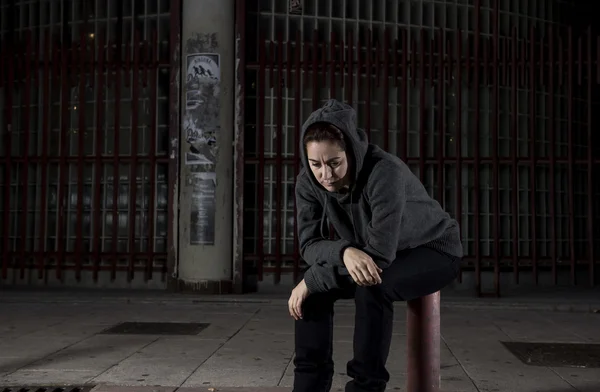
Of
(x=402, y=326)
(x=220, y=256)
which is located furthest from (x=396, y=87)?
(x=402, y=326)

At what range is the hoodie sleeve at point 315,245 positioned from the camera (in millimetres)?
2877

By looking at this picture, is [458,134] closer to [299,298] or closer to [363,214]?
[363,214]

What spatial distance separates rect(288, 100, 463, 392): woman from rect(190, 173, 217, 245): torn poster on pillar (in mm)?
5841

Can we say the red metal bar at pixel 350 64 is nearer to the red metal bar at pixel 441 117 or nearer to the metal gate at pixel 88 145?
the red metal bar at pixel 441 117

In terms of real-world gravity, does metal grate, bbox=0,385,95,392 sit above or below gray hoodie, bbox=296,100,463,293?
below

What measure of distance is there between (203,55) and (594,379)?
6309 mm

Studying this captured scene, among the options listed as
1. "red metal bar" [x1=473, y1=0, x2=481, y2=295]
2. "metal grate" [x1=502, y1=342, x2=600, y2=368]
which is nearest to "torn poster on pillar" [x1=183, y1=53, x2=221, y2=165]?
"red metal bar" [x1=473, y1=0, x2=481, y2=295]

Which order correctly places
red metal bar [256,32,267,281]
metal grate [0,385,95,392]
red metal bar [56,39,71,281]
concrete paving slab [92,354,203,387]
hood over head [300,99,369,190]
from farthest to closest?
red metal bar [56,39,71,281] < red metal bar [256,32,267,281] < concrete paving slab [92,354,203,387] < metal grate [0,385,95,392] < hood over head [300,99,369,190]

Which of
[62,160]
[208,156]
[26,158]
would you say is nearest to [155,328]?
[208,156]

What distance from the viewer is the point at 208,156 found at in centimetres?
885

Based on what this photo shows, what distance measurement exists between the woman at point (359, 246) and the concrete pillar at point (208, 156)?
19.2 ft

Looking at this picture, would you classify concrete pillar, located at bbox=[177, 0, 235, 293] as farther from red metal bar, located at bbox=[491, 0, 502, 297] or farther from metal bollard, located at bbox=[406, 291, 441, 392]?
metal bollard, located at bbox=[406, 291, 441, 392]

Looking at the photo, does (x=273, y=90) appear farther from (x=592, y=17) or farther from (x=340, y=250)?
(x=340, y=250)

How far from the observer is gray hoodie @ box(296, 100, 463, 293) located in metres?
2.80
